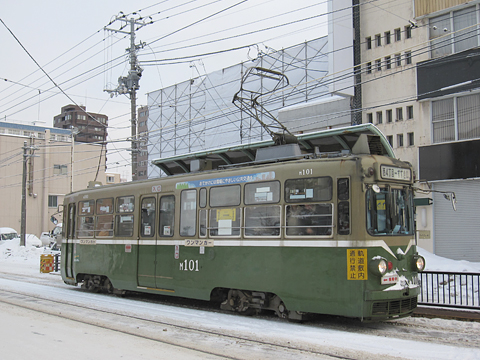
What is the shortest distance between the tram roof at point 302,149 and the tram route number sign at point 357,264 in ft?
6.28

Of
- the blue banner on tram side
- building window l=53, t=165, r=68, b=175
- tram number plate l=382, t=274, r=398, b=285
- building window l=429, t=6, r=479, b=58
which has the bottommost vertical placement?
tram number plate l=382, t=274, r=398, b=285

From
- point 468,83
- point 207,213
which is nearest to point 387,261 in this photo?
point 207,213

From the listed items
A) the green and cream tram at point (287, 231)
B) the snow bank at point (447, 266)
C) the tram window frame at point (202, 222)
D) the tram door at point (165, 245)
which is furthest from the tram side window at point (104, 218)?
the snow bank at point (447, 266)

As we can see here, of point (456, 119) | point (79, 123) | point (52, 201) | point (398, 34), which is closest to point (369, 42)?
point (398, 34)

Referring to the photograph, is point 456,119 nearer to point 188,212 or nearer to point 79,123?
point 188,212

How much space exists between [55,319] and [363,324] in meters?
5.80

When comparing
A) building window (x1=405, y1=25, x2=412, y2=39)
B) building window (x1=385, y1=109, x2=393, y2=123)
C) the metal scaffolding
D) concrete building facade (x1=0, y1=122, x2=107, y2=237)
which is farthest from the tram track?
concrete building facade (x1=0, y1=122, x2=107, y2=237)

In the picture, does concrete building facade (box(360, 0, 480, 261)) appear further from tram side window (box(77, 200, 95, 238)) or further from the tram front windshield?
tram side window (box(77, 200, 95, 238))

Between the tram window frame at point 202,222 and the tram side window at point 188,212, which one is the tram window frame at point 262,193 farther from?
the tram side window at point 188,212

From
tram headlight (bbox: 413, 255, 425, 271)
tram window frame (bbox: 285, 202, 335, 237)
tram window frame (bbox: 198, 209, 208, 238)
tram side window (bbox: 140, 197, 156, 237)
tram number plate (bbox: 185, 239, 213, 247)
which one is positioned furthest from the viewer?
tram side window (bbox: 140, 197, 156, 237)

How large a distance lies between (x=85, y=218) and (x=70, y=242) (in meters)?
1.13

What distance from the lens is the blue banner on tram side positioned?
9.42 metres

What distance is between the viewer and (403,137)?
21.9 metres

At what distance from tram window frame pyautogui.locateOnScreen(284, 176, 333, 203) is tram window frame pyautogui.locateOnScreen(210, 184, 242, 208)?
1.18m
